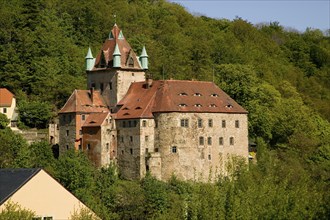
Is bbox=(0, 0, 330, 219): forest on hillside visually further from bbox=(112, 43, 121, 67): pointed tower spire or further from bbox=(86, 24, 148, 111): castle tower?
bbox=(112, 43, 121, 67): pointed tower spire

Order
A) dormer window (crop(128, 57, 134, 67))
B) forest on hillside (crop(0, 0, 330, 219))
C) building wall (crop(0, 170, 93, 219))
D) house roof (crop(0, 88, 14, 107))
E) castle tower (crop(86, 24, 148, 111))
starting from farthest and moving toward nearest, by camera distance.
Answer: house roof (crop(0, 88, 14, 107)), dormer window (crop(128, 57, 134, 67)), castle tower (crop(86, 24, 148, 111)), forest on hillside (crop(0, 0, 330, 219)), building wall (crop(0, 170, 93, 219))

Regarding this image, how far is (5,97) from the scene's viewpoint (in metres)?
80.4

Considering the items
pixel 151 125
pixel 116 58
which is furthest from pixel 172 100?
pixel 116 58

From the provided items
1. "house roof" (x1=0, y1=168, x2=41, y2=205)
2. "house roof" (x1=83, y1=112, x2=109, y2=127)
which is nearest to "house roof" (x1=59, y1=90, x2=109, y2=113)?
"house roof" (x1=83, y1=112, x2=109, y2=127)

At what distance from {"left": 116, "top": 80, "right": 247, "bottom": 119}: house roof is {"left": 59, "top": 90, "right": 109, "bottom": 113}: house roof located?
185 centimetres

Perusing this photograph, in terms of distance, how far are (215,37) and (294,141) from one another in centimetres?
4183

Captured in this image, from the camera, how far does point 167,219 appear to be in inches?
1469

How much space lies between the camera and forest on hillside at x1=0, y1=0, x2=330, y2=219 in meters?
36.1

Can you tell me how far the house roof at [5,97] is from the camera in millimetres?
79562

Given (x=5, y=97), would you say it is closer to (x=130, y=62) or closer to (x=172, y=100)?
(x=130, y=62)

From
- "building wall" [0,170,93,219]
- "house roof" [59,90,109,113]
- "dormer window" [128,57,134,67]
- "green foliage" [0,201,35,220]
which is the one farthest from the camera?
"dormer window" [128,57,134,67]

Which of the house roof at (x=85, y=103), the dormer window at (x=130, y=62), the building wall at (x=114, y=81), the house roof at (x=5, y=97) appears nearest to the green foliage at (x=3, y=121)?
the house roof at (x=5, y=97)

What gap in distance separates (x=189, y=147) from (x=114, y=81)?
9.46m

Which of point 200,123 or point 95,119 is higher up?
point 95,119
